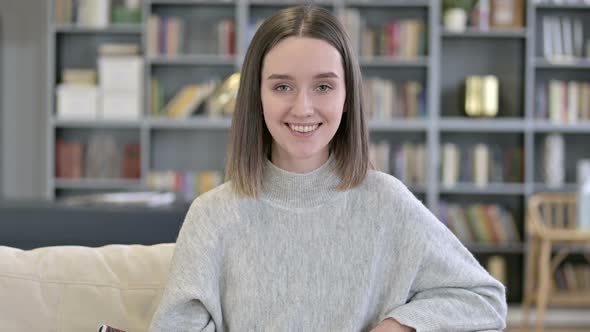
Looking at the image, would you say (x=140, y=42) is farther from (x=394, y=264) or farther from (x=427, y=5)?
(x=394, y=264)

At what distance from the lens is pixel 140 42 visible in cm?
613

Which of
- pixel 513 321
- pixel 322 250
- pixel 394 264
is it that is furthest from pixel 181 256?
pixel 513 321

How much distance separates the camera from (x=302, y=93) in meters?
1.63

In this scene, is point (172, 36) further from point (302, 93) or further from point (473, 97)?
point (302, 93)

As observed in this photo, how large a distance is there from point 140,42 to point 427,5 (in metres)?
1.84

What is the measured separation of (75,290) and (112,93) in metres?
4.20

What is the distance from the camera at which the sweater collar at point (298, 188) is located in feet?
5.60

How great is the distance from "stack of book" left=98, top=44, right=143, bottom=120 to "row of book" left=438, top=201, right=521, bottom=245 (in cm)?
201

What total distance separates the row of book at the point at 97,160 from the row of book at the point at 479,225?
77.3 inches

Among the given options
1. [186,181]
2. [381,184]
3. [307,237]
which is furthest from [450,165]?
[307,237]

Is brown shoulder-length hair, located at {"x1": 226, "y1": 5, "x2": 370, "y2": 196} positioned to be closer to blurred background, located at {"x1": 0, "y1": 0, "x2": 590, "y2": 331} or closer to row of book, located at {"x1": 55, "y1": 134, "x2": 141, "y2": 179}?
blurred background, located at {"x1": 0, "y1": 0, "x2": 590, "y2": 331}

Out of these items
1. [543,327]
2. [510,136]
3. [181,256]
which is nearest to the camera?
[181,256]

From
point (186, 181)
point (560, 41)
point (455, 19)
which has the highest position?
point (455, 19)

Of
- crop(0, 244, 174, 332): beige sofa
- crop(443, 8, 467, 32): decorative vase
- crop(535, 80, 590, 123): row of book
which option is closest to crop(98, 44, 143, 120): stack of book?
crop(443, 8, 467, 32): decorative vase
